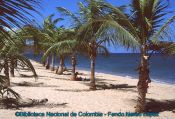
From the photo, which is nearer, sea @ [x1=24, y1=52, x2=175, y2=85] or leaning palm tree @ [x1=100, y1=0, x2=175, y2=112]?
leaning palm tree @ [x1=100, y1=0, x2=175, y2=112]

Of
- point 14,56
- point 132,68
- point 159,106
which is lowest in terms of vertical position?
point 159,106

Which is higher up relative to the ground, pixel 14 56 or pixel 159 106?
pixel 14 56

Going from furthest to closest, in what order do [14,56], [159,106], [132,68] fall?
[132,68] → [159,106] → [14,56]

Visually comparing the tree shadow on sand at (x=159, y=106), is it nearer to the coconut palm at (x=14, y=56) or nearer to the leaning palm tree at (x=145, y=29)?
the leaning palm tree at (x=145, y=29)

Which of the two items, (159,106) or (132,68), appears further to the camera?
(132,68)

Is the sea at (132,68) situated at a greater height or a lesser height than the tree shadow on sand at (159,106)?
greater

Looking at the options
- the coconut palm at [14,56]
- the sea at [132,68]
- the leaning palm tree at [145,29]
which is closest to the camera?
the coconut palm at [14,56]

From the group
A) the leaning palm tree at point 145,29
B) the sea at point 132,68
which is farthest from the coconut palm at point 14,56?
the leaning palm tree at point 145,29

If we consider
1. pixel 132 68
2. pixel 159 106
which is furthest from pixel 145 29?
pixel 132 68

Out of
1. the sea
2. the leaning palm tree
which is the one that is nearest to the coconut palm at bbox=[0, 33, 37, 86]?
the sea

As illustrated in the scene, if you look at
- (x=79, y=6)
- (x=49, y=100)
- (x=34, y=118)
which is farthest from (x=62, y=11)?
(x=34, y=118)

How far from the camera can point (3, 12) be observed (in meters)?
1.12

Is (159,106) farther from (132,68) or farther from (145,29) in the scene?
(132,68)

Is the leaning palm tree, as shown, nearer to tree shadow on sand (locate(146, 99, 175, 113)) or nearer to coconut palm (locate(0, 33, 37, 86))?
tree shadow on sand (locate(146, 99, 175, 113))
